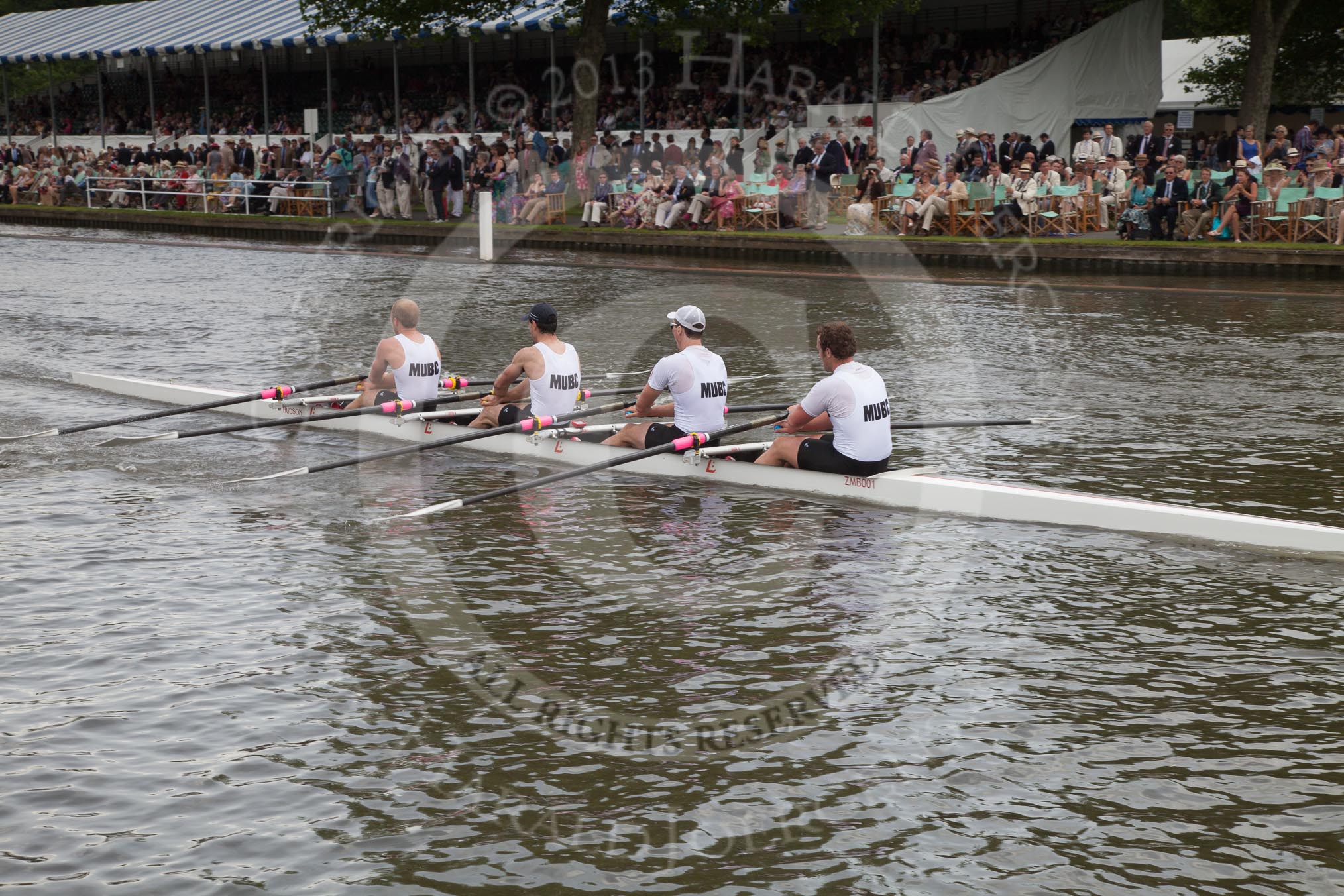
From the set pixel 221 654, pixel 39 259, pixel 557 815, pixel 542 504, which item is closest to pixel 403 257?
pixel 39 259

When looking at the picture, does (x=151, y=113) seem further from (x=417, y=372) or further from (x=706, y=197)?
(x=417, y=372)

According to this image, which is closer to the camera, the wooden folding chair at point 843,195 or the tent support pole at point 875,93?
the wooden folding chair at point 843,195

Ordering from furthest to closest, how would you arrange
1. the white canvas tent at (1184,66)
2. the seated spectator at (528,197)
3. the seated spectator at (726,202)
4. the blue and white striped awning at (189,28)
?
the white canvas tent at (1184,66), the blue and white striped awning at (189,28), the seated spectator at (528,197), the seated spectator at (726,202)

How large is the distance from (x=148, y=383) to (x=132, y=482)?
3.88 meters

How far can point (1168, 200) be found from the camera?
23469mm

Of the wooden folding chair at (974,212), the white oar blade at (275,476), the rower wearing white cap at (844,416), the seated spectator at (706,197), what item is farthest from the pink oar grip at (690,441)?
the seated spectator at (706,197)

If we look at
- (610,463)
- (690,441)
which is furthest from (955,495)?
(610,463)

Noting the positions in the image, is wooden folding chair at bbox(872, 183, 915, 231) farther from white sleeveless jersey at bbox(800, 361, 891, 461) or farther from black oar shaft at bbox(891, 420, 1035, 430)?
white sleeveless jersey at bbox(800, 361, 891, 461)

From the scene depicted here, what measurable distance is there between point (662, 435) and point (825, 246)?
15.7 metres

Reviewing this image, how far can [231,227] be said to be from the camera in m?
35.8

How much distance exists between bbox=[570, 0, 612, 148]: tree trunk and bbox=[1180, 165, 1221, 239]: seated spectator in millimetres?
14553

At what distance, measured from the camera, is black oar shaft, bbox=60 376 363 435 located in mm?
12734

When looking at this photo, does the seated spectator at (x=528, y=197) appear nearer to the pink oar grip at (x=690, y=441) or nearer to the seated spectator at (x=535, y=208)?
the seated spectator at (x=535, y=208)

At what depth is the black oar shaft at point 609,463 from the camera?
390 inches
